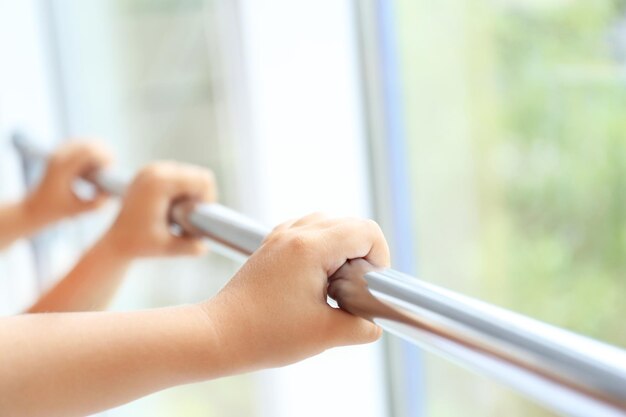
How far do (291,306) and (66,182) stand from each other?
64cm

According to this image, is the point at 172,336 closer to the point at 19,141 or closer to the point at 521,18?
the point at 521,18

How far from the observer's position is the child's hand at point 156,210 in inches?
32.7

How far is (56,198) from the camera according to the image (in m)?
1.08

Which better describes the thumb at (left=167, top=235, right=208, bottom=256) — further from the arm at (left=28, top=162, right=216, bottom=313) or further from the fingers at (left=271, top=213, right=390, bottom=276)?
the fingers at (left=271, top=213, right=390, bottom=276)

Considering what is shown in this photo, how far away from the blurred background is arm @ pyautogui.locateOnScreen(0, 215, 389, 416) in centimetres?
53

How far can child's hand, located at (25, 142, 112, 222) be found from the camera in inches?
41.5

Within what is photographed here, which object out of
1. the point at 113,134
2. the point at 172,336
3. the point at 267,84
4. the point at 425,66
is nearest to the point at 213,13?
the point at 267,84

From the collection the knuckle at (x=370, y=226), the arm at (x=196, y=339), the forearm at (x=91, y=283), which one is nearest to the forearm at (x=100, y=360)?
the arm at (x=196, y=339)

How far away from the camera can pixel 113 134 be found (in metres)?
1.68

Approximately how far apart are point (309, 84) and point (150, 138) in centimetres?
49

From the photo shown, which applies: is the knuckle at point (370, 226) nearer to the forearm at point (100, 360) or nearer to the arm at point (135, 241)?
the forearm at point (100, 360)

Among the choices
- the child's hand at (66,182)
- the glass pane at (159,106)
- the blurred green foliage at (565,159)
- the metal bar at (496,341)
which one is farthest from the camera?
the glass pane at (159,106)

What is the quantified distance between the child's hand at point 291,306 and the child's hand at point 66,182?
0.55 meters

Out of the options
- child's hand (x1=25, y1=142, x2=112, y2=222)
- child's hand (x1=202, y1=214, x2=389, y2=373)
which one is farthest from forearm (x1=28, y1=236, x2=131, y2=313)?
child's hand (x1=202, y1=214, x2=389, y2=373)
